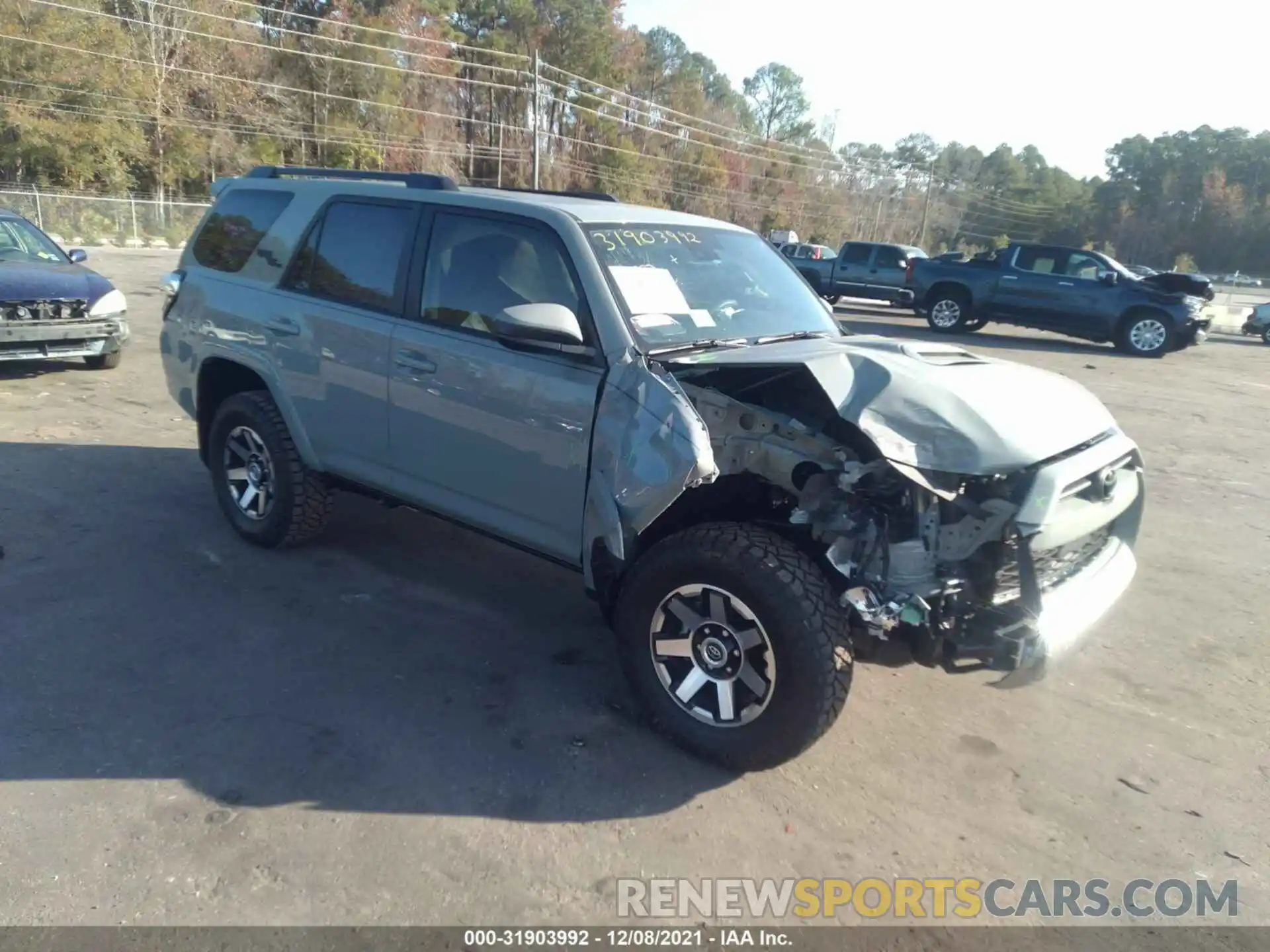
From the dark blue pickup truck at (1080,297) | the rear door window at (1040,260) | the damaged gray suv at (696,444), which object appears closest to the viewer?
the damaged gray suv at (696,444)

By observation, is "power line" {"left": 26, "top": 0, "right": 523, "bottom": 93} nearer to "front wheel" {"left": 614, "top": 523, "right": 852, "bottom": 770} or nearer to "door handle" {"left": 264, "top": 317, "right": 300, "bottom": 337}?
"door handle" {"left": 264, "top": 317, "right": 300, "bottom": 337}

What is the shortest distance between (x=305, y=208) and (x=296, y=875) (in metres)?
3.47

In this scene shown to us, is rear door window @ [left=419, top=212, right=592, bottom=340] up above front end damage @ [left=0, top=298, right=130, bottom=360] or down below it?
above

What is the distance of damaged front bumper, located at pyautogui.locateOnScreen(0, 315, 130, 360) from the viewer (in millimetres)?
8578

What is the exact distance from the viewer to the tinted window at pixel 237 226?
200 inches

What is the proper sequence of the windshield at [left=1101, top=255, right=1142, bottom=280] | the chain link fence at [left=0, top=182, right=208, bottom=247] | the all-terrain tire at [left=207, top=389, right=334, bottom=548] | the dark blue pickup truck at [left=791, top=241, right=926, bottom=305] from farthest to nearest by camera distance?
the chain link fence at [left=0, top=182, right=208, bottom=247] < the dark blue pickup truck at [left=791, top=241, right=926, bottom=305] < the windshield at [left=1101, top=255, right=1142, bottom=280] < the all-terrain tire at [left=207, top=389, right=334, bottom=548]

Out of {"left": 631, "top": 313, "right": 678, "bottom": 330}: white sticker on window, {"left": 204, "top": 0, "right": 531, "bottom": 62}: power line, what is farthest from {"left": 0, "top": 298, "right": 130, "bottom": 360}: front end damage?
{"left": 204, "top": 0, "right": 531, "bottom": 62}: power line

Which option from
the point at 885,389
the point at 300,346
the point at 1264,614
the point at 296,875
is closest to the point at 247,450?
the point at 300,346

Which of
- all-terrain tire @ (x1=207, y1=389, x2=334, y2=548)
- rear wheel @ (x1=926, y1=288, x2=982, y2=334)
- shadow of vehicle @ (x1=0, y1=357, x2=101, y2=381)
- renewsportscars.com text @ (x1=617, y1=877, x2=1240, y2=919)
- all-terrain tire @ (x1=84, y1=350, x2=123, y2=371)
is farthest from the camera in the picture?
rear wheel @ (x1=926, y1=288, x2=982, y2=334)

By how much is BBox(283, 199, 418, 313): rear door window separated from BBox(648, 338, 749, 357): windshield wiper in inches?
56.0

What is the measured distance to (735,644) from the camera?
10.8ft

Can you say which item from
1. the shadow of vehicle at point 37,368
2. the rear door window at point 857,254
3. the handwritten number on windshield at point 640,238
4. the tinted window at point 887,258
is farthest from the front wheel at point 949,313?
the handwritten number on windshield at point 640,238

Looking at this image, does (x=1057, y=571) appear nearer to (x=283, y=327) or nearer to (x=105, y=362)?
(x=283, y=327)

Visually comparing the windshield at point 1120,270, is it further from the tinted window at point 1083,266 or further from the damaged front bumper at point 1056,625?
the damaged front bumper at point 1056,625
